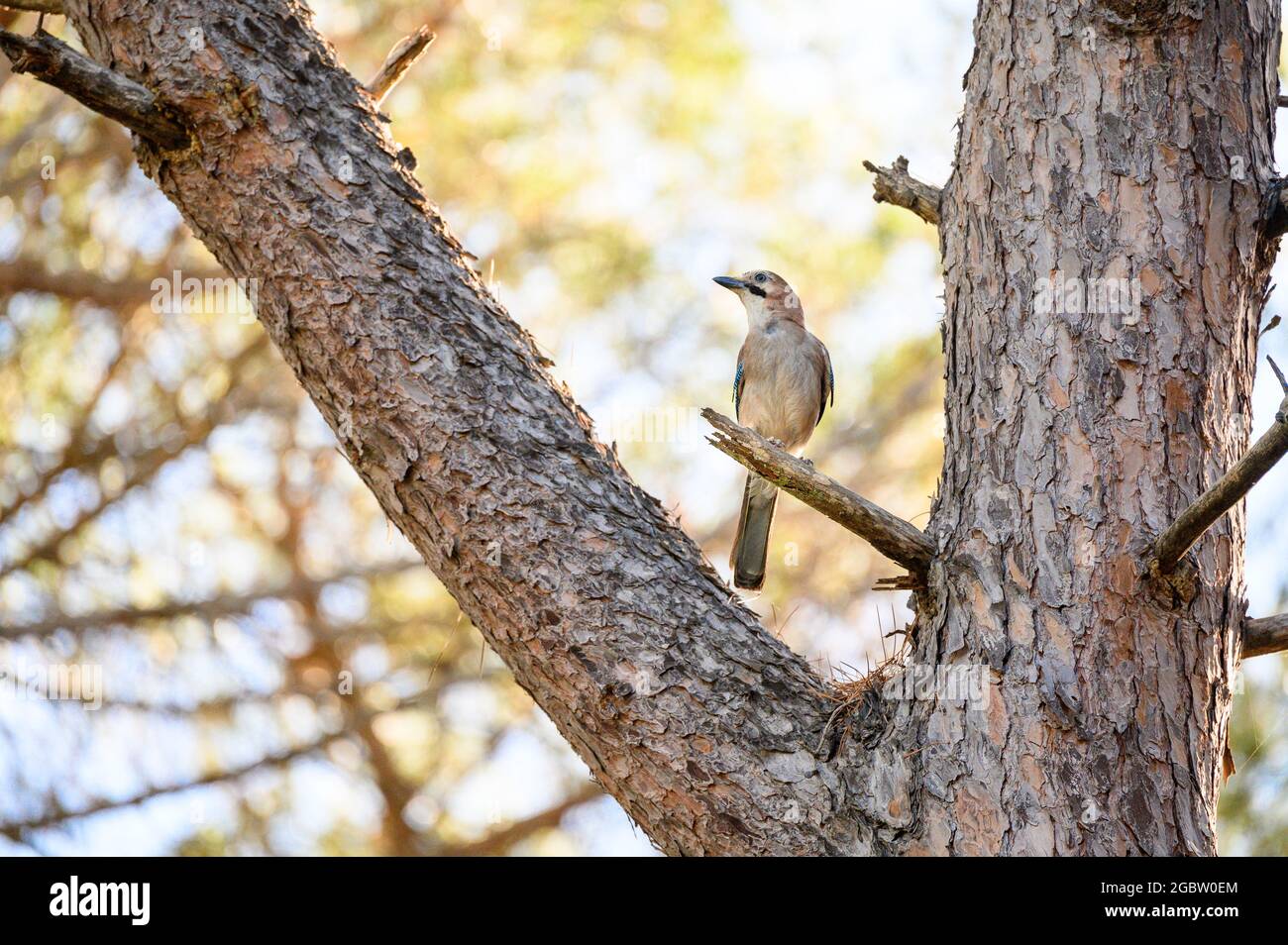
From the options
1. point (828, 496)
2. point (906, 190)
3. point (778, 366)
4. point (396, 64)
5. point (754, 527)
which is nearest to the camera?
point (828, 496)

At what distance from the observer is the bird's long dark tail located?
5543 mm

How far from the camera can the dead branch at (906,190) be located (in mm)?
3043

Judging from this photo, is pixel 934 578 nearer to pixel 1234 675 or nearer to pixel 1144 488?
pixel 1144 488

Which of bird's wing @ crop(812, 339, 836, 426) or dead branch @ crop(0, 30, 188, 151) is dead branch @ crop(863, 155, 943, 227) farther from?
bird's wing @ crop(812, 339, 836, 426)

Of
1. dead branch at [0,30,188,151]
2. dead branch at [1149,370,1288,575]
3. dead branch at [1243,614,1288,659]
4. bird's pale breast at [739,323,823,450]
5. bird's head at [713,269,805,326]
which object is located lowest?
dead branch at [1243,614,1288,659]

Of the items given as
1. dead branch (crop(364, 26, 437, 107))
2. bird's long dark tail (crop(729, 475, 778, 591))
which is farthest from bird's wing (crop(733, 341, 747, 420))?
dead branch (crop(364, 26, 437, 107))

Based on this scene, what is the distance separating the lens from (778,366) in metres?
6.29

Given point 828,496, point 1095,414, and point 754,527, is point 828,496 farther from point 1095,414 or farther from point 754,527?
point 754,527

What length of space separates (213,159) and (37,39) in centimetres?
43

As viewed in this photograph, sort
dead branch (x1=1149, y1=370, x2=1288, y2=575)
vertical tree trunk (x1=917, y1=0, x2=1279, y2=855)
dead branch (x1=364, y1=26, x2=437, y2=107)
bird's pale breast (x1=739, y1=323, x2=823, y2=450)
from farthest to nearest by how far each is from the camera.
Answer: bird's pale breast (x1=739, y1=323, x2=823, y2=450), dead branch (x1=364, y1=26, x2=437, y2=107), vertical tree trunk (x1=917, y1=0, x2=1279, y2=855), dead branch (x1=1149, y1=370, x2=1288, y2=575)

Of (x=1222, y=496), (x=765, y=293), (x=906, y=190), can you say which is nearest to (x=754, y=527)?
(x=765, y=293)

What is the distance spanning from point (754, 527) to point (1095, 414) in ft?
10.2

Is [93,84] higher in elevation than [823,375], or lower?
lower

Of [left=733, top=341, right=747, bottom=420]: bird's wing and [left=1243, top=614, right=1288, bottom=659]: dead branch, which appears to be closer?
[left=1243, top=614, right=1288, bottom=659]: dead branch
